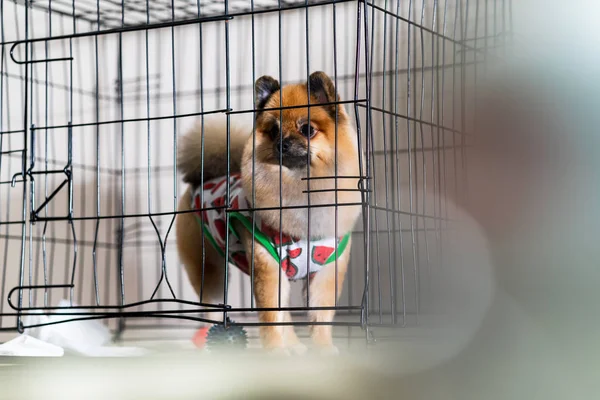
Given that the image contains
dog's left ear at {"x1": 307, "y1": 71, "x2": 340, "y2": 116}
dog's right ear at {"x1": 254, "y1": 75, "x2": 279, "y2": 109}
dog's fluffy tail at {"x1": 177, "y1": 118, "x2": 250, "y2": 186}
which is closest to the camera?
dog's left ear at {"x1": 307, "y1": 71, "x2": 340, "y2": 116}

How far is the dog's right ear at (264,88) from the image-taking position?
222 cm

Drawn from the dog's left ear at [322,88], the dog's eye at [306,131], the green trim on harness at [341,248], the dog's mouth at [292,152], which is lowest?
the green trim on harness at [341,248]

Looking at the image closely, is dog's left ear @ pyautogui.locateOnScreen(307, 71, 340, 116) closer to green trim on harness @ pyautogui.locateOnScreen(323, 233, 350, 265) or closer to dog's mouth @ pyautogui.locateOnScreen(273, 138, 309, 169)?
dog's mouth @ pyautogui.locateOnScreen(273, 138, 309, 169)

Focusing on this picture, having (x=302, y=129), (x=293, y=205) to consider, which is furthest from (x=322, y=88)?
(x=293, y=205)

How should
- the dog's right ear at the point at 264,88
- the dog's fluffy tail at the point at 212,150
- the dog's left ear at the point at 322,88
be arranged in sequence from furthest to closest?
the dog's fluffy tail at the point at 212,150
the dog's right ear at the point at 264,88
the dog's left ear at the point at 322,88

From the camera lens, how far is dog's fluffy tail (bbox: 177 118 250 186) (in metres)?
2.71

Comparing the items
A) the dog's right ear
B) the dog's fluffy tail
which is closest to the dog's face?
the dog's right ear

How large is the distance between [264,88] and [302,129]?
20cm

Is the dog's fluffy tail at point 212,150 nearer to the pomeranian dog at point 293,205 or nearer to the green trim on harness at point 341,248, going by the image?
the pomeranian dog at point 293,205

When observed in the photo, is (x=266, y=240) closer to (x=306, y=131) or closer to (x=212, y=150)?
(x=306, y=131)

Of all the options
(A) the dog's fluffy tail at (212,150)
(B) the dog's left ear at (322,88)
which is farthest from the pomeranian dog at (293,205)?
(A) the dog's fluffy tail at (212,150)

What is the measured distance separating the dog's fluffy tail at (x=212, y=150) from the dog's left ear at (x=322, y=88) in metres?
0.59

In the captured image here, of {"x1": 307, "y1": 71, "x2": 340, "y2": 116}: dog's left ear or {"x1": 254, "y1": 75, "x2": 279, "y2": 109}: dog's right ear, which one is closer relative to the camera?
{"x1": 307, "y1": 71, "x2": 340, "y2": 116}: dog's left ear

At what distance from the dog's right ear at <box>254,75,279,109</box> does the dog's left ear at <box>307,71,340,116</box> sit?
0.46 ft
